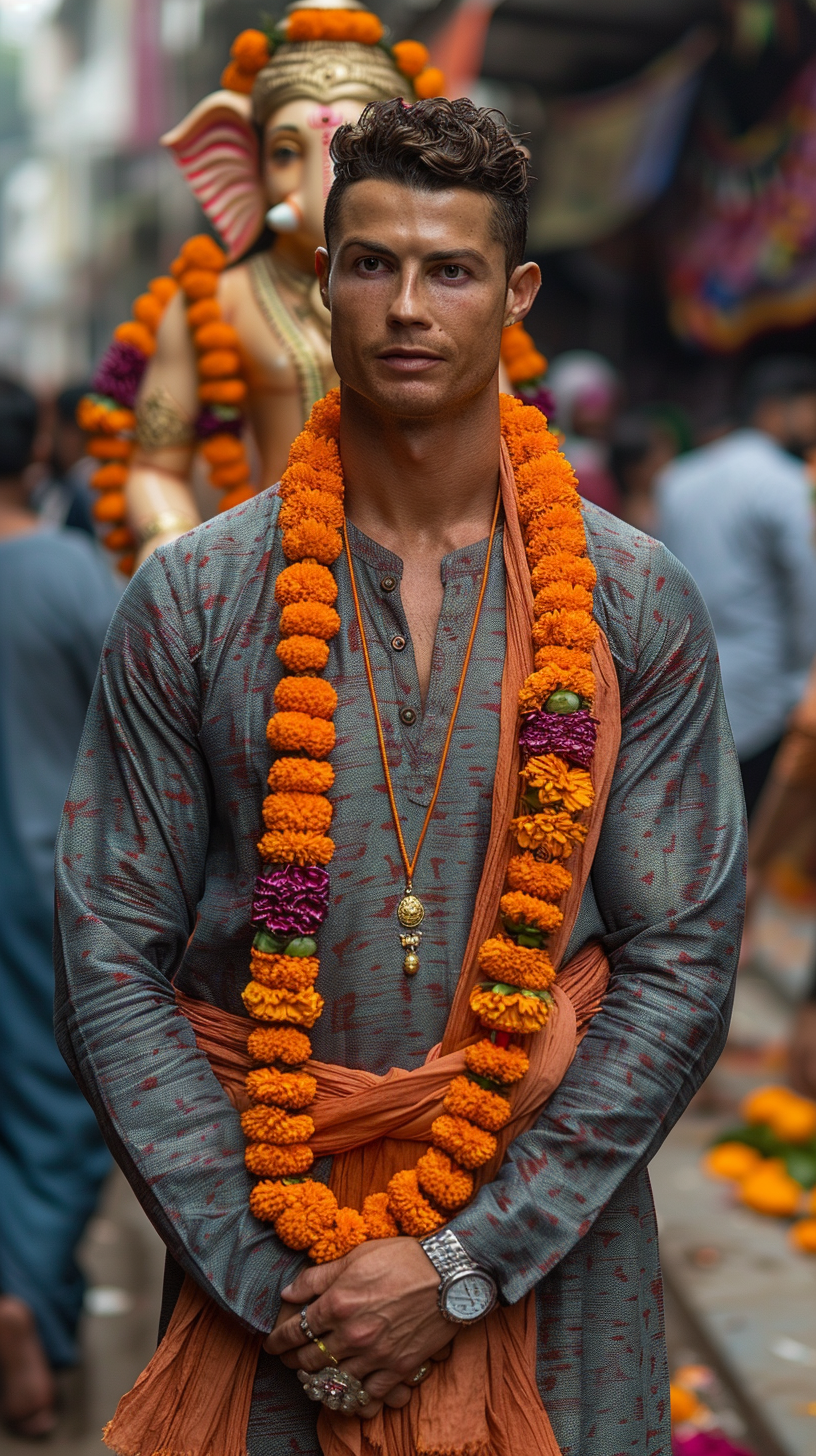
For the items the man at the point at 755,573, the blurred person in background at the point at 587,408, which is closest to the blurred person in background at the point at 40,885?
the man at the point at 755,573

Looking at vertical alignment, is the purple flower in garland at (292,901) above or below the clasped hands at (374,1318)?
above

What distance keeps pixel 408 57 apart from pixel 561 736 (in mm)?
1780

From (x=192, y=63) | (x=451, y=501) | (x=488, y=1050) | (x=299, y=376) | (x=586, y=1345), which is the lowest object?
(x=586, y=1345)

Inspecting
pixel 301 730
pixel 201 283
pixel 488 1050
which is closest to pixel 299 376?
pixel 201 283

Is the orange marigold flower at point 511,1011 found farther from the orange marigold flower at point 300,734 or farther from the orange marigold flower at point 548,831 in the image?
the orange marigold flower at point 300,734

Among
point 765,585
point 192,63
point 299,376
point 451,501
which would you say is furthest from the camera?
point 192,63

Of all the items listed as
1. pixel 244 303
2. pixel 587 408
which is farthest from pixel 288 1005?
pixel 587 408

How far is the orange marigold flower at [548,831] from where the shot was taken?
1.76 metres

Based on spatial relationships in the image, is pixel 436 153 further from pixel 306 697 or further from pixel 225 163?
pixel 225 163

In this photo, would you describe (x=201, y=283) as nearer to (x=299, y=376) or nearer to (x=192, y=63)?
(x=299, y=376)

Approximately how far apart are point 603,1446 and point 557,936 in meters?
0.59

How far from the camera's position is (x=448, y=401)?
1.75 meters

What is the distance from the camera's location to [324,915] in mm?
1804

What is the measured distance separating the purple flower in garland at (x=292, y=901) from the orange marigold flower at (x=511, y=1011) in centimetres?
21
